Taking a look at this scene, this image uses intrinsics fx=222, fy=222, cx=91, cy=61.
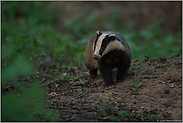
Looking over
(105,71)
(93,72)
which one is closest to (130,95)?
(105,71)

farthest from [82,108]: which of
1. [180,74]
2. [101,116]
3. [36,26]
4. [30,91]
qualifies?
[36,26]

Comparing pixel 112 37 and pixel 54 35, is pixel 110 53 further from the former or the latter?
pixel 54 35

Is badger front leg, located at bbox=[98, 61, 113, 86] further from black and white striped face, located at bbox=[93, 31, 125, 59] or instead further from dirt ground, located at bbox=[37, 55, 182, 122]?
black and white striped face, located at bbox=[93, 31, 125, 59]

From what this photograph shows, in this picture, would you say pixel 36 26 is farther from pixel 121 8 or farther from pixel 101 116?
pixel 101 116

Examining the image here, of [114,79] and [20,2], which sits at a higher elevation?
[20,2]

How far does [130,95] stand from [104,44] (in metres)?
1.14

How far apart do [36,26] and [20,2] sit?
2.11m

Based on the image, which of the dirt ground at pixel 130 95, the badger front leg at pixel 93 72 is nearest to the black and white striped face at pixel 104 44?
the dirt ground at pixel 130 95

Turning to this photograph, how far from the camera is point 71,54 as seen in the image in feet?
24.4

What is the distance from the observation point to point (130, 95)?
13.7 feet

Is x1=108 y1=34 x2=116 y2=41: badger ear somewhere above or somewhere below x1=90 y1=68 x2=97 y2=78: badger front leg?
above

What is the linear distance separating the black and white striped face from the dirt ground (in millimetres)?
768

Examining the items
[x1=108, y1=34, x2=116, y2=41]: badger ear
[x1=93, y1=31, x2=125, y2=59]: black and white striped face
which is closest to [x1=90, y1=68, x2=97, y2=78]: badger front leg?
[x1=93, y1=31, x2=125, y2=59]: black and white striped face

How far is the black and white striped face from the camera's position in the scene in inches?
175
